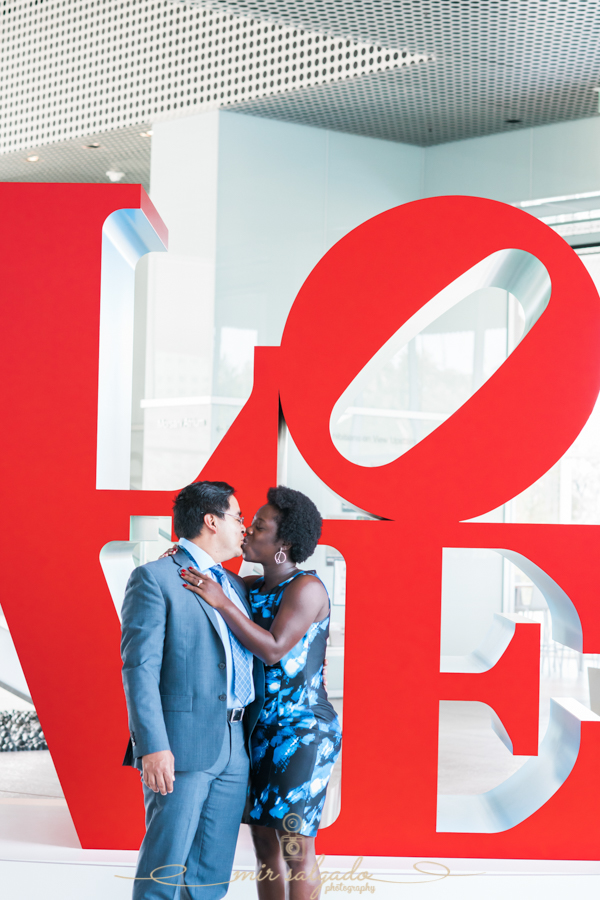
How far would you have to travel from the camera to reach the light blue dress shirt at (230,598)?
253 centimetres

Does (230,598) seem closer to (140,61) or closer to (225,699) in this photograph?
(225,699)

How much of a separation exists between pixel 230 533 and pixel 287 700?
0.52 metres

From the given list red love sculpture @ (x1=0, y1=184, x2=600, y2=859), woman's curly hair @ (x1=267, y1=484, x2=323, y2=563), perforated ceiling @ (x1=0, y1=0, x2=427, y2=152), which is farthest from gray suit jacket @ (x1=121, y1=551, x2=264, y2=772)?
perforated ceiling @ (x1=0, y1=0, x2=427, y2=152)

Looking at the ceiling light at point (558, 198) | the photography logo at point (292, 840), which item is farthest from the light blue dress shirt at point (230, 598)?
the ceiling light at point (558, 198)

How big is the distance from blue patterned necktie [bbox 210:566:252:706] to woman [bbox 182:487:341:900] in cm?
6

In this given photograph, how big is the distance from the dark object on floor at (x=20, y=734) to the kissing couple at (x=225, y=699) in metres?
3.91

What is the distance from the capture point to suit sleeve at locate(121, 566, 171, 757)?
238 centimetres

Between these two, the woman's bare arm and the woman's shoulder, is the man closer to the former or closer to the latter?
the woman's bare arm

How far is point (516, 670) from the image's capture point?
10.8 ft

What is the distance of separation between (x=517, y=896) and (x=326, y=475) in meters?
1.62

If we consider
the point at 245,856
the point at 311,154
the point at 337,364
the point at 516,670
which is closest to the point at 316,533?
the point at 337,364

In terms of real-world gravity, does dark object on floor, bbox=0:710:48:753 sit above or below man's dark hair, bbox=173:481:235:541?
below

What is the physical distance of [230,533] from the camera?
2.64 meters

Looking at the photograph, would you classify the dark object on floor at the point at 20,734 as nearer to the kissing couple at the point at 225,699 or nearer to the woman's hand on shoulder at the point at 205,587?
the kissing couple at the point at 225,699
